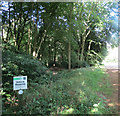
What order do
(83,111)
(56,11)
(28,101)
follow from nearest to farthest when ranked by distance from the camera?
(83,111) → (28,101) → (56,11)

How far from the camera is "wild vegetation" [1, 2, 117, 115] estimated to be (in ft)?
8.00

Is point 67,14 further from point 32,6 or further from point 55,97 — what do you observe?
point 55,97

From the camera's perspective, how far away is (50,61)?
964 cm

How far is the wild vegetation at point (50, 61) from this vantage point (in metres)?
2.44

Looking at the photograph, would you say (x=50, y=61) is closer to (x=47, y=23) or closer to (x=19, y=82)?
(x=47, y=23)

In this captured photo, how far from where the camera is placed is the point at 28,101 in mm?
2465

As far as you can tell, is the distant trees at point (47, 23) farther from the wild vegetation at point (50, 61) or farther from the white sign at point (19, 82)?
the white sign at point (19, 82)

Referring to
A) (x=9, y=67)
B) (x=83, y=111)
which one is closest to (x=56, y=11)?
(x=9, y=67)

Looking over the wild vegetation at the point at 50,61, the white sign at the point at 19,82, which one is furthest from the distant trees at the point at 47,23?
the white sign at the point at 19,82

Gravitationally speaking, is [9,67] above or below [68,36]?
below

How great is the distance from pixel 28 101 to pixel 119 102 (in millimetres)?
2480

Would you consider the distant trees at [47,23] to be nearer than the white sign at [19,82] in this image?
No

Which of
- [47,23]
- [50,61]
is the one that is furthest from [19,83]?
[50,61]

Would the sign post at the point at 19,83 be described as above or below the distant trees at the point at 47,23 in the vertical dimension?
below
